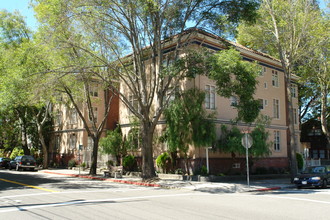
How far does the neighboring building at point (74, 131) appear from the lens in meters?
Answer: 35.9

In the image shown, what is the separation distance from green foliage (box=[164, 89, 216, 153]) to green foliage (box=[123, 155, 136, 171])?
17.8 feet

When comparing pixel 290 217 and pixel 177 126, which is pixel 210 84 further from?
pixel 290 217

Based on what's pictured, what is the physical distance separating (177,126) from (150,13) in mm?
8200

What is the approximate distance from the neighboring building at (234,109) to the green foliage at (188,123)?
166cm

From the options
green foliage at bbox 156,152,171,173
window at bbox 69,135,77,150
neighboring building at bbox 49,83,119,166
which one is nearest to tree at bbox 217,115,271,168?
green foliage at bbox 156,152,171,173

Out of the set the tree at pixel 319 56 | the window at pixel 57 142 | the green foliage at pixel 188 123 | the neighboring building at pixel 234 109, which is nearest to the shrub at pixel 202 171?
the neighboring building at pixel 234 109

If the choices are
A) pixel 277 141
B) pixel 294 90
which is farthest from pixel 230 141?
pixel 294 90

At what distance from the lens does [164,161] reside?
25.1m

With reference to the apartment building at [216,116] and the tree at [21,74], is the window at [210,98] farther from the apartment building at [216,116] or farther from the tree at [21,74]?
the tree at [21,74]

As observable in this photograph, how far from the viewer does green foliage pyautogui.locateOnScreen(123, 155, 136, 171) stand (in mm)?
27250

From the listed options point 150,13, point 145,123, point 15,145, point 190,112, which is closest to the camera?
point 150,13

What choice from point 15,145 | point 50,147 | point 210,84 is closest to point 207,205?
point 210,84

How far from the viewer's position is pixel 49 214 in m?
9.19

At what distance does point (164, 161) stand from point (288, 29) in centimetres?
1389
